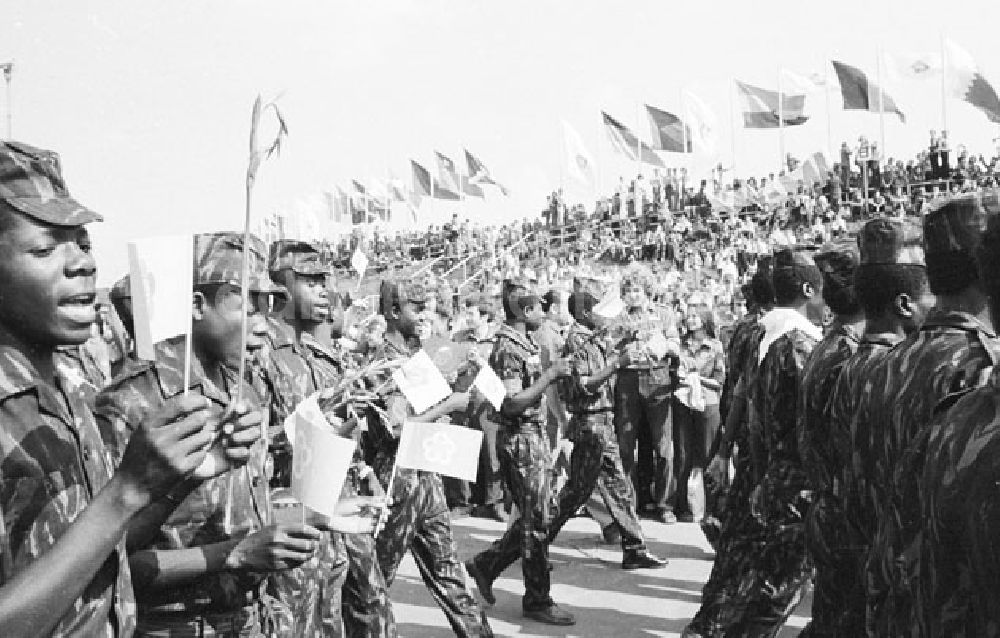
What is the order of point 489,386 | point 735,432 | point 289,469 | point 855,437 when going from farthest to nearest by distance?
1. point 489,386
2. point 735,432
3. point 289,469
4. point 855,437

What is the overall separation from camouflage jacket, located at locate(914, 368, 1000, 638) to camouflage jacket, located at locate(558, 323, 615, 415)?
18.0 ft

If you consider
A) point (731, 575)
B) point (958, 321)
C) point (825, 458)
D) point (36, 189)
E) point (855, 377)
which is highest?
point (36, 189)

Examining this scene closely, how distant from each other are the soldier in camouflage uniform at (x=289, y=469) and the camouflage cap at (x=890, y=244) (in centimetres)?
215

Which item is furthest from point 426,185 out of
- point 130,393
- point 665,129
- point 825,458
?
point 130,393

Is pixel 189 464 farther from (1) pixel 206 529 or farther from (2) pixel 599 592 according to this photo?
(2) pixel 599 592

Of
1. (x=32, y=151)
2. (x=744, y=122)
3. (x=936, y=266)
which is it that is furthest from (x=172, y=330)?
(x=744, y=122)

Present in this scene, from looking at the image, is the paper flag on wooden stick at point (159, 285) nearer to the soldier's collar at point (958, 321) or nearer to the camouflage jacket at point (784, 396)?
the soldier's collar at point (958, 321)

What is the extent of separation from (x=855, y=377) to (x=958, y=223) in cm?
80

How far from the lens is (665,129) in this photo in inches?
1180

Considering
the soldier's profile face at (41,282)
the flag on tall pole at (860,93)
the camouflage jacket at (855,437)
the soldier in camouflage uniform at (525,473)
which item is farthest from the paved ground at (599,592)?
the flag on tall pole at (860,93)

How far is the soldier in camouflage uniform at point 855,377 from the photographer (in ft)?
11.9

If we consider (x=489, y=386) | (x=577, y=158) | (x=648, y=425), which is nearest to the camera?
(x=489, y=386)

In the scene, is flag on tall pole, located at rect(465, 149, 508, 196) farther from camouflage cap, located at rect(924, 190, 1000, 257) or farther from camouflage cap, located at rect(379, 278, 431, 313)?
camouflage cap, located at rect(924, 190, 1000, 257)

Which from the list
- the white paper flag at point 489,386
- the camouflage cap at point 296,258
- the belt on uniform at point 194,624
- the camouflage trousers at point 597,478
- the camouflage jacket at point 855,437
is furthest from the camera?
the camouflage trousers at point 597,478
